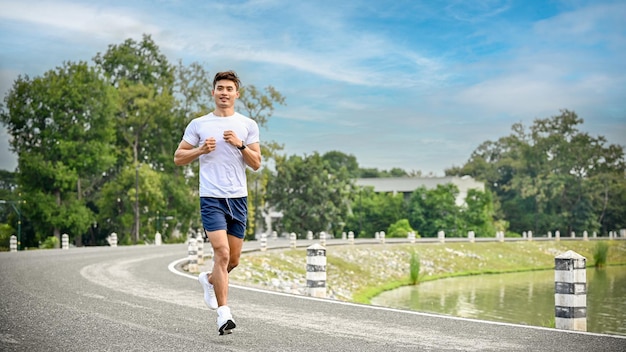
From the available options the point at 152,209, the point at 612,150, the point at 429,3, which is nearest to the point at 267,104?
the point at 152,209

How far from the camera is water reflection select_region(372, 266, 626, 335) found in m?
23.4

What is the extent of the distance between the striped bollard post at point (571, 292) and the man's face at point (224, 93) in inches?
183

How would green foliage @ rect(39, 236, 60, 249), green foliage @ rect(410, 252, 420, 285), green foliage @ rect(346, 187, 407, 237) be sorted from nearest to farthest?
green foliage @ rect(410, 252, 420, 285) < green foliage @ rect(39, 236, 60, 249) < green foliage @ rect(346, 187, 407, 237)

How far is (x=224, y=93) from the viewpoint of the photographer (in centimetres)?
682

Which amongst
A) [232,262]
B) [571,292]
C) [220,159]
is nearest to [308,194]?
[571,292]

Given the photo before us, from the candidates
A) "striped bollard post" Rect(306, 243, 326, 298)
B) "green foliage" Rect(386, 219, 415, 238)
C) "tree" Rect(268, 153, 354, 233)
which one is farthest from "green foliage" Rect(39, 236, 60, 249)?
"striped bollard post" Rect(306, 243, 326, 298)

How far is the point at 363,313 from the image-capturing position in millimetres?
9180

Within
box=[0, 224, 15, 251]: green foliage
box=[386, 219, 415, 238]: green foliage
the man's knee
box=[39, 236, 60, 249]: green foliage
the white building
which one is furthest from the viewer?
the white building

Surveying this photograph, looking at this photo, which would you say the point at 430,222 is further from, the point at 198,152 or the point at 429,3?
the point at 198,152

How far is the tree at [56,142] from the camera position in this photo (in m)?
49.8

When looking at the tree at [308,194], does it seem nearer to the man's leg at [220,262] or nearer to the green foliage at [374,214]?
the green foliage at [374,214]

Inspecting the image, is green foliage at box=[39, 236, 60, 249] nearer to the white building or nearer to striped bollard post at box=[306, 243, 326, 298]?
striped bollard post at box=[306, 243, 326, 298]

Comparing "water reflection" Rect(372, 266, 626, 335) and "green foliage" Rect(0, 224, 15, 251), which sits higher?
"green foliage" Rect(0, 224, 15, 251)

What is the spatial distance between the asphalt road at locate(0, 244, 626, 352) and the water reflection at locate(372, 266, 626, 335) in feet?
30.2
